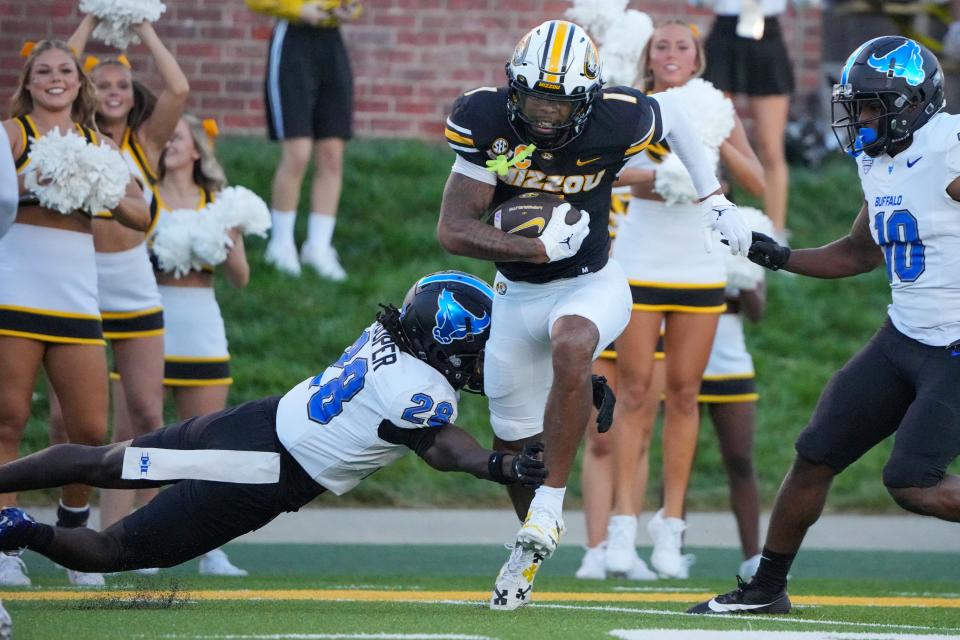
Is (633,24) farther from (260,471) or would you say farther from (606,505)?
(260,471)

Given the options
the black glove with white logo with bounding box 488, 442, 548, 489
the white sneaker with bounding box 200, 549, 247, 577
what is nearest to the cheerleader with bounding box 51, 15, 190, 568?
the white sneaker with bounding box 200, 549, 247, 577

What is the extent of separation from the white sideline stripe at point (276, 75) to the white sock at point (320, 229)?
2.29ft

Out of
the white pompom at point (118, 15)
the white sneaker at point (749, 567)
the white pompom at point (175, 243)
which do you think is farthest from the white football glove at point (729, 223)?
the white pompom at point (118, 15)

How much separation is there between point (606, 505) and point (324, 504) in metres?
2.88

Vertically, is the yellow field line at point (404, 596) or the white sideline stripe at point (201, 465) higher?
the white sideline stripe at point (201, 465)

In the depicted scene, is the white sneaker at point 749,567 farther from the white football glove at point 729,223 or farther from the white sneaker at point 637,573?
the white football glove at point 729,223

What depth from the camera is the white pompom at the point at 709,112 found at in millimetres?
7738

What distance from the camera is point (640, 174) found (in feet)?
25.2

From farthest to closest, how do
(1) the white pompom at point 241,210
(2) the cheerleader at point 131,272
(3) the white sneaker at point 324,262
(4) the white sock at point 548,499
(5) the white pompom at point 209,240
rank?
(3) the white sneaker at point 324,262 → (1) the white pompom at point 241,210 → (5) the white pompom at point 209,240 → (2) the cheerleader at point 131,272 → (4) the white sock at point 548,499

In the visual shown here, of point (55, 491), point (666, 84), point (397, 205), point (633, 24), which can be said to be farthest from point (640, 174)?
point (397, 205)

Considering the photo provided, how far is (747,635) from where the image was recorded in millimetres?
4922

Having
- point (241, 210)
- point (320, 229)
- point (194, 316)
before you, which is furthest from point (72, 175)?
point (320, 229)

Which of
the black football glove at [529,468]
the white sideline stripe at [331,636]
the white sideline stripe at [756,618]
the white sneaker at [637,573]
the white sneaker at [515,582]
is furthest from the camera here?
the white sneaker at [637,573]

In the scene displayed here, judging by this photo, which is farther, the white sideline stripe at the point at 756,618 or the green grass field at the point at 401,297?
the green grass field at the point at 401,297
